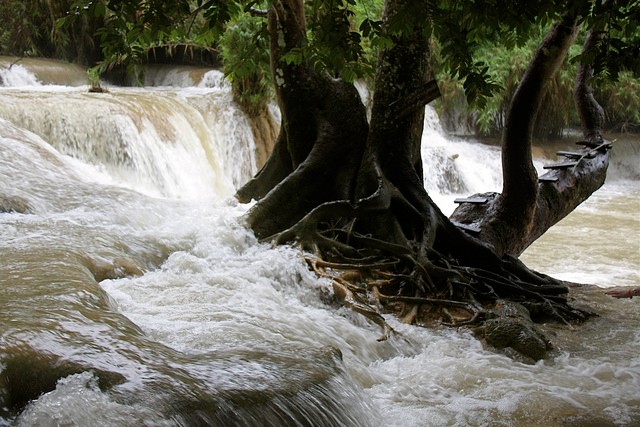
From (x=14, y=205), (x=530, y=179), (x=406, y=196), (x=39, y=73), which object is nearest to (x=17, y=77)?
(x=39, y=73)

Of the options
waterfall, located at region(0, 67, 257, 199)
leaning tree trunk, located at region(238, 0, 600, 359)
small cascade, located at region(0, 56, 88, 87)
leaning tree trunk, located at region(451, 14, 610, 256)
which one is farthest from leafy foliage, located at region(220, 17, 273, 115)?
leaning tree trunk, located at region(451, 14, 610, 256)

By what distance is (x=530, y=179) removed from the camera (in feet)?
21.9

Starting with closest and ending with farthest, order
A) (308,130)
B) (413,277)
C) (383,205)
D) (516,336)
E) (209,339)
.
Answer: (209,339) → (516,336) → (413,277) → (383,205) → (308,130)

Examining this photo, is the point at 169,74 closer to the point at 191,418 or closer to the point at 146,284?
the point at 146,284

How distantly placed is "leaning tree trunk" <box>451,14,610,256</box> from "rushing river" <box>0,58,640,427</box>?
988mm

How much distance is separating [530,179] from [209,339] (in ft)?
13.4

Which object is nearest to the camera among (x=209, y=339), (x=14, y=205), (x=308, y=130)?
(x=209, y=339)

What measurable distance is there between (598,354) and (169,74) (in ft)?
49.2

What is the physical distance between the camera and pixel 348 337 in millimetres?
4559

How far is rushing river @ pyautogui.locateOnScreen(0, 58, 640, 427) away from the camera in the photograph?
2510 millimetres

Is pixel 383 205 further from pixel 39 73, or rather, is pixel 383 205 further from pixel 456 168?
pixel 39 73

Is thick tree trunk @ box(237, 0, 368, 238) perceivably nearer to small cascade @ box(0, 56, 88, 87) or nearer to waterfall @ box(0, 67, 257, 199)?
waterfall @ box(0, 67, 257, 199)

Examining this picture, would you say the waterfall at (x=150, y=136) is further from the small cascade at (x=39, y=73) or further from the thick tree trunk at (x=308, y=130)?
the thick tree trunk at (x=308, y=130)

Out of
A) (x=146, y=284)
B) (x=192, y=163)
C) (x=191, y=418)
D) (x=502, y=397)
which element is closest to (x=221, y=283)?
(x=146, y=284)
